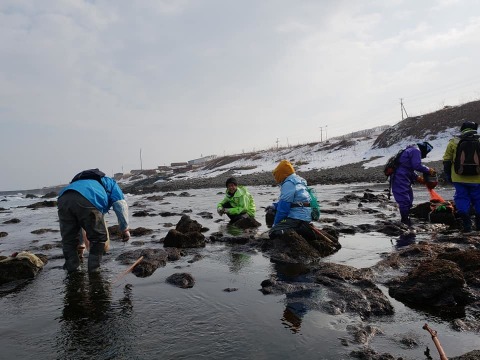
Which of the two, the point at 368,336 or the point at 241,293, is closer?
the point at 368,336

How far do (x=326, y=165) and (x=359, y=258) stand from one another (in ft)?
122

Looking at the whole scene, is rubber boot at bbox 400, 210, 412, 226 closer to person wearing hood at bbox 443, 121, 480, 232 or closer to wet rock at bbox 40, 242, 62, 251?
person wearing hood at bbox 443, 121, 480, 232

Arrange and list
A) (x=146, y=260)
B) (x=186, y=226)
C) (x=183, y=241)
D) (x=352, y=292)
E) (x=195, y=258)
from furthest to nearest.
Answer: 1. (x=186, y=226)
2. (x=183, y=241)
3. (x=195, y=258)
4. (x=146, y=260)
5. (x=352, y=292)

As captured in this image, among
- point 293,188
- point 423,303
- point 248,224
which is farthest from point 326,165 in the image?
point 423,303

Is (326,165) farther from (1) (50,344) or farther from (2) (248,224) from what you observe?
(1) (50,344)

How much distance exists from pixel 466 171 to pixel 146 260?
6.63 meters

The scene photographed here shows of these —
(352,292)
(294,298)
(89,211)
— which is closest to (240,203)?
(89,211)

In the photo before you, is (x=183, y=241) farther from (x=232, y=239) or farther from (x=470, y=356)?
(x=470, y=356)

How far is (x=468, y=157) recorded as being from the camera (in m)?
7.32

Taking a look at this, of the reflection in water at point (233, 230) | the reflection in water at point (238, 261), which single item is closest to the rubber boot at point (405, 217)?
the reflection in water at point (233, 230)

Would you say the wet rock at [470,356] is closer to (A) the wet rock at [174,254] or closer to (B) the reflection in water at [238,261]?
(B) the reflection in water at [238,261]

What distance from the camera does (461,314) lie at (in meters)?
3.67

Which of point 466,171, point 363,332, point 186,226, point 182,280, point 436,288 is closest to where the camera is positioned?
point 363,332

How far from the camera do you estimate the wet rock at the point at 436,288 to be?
397 cm
